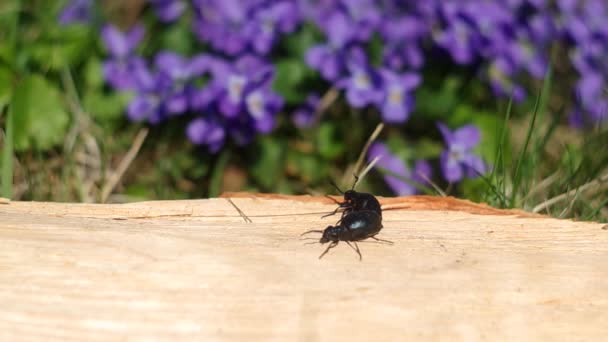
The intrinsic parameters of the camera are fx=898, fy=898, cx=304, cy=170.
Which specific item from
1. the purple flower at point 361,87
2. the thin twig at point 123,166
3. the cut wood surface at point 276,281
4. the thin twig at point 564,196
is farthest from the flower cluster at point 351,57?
the cut wood surface at point 276,281

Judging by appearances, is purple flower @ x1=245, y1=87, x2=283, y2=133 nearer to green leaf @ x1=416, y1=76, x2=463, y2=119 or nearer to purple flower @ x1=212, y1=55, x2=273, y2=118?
purple flower @ x1=212, y1=55, x2=273, y2=118

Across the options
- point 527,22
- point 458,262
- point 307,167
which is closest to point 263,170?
point 307,167

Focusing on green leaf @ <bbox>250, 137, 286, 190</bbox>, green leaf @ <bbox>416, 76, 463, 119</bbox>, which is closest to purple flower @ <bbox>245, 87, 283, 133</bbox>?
green leaf @ <bbox>250, 137, 286, 190</bbox>

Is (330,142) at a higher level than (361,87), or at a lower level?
lower

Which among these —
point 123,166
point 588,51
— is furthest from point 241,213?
point 588,51

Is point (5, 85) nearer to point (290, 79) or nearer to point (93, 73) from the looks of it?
point (93, 73)
